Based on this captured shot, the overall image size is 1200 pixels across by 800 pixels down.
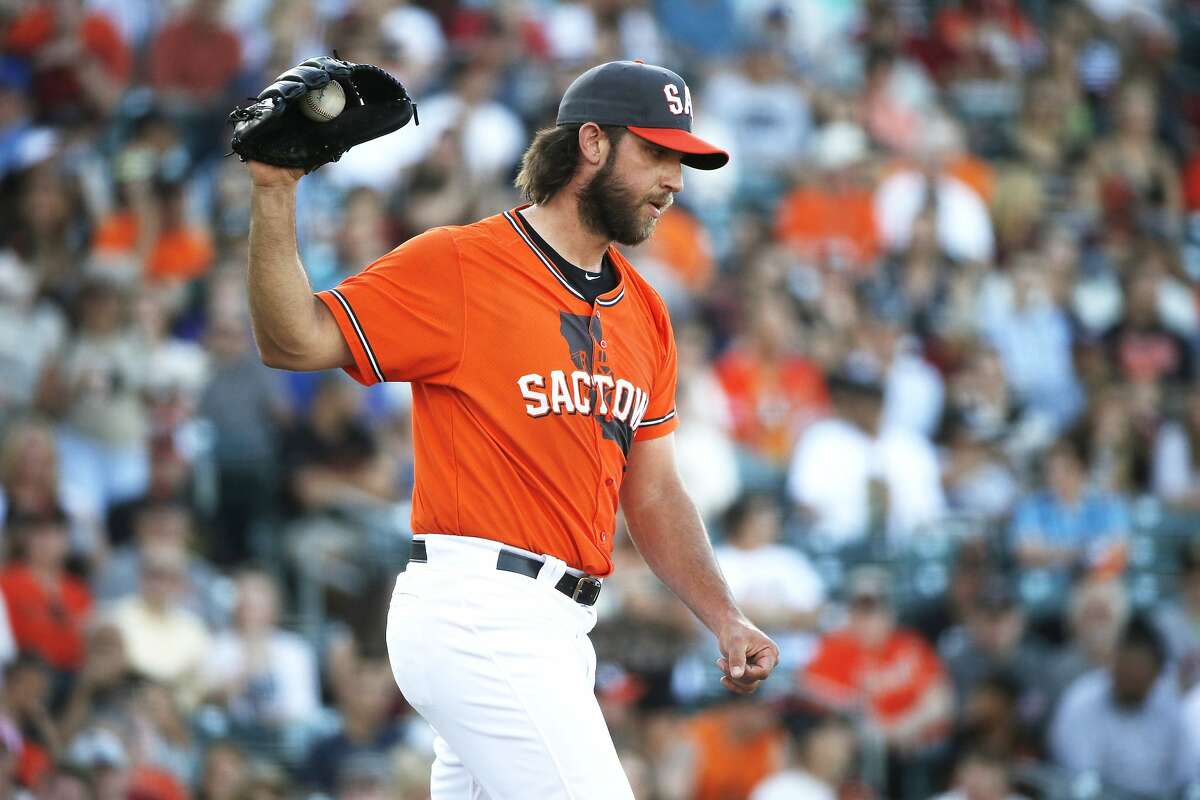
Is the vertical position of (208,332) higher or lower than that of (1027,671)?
higher

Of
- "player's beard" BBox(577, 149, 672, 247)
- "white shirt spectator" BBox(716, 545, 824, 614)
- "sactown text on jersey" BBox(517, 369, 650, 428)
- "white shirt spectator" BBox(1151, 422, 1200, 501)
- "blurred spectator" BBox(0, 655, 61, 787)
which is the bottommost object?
"blurred spectator" BBox(0, 655, 61, 787)

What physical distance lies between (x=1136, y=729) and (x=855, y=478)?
203 centimetres

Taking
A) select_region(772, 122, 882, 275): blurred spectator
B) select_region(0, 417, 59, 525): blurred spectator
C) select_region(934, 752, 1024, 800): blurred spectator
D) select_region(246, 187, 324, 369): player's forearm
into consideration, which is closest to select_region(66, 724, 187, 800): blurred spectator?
select_region(0, 417, 59, 525): blurred spectator

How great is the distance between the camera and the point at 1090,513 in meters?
9.97

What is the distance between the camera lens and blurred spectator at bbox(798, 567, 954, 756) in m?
8.85

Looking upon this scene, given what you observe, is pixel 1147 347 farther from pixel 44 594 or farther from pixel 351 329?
pixel 351 329

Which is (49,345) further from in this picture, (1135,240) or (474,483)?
(1135,240)

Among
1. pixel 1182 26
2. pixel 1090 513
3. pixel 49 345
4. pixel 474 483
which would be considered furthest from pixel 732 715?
pixel 1182 26

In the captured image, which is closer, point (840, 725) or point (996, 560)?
point (840, 725)

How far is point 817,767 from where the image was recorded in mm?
8359

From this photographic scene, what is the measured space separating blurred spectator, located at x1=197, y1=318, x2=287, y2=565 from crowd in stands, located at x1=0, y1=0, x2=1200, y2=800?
0.02 meters

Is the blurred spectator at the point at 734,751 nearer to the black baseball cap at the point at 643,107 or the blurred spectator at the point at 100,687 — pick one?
the blurred spectator at the point at 100,687

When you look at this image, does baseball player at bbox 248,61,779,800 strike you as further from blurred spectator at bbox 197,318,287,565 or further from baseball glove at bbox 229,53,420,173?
blurred spectator at bbox 197,318,287,565

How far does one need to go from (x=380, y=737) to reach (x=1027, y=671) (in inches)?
129
